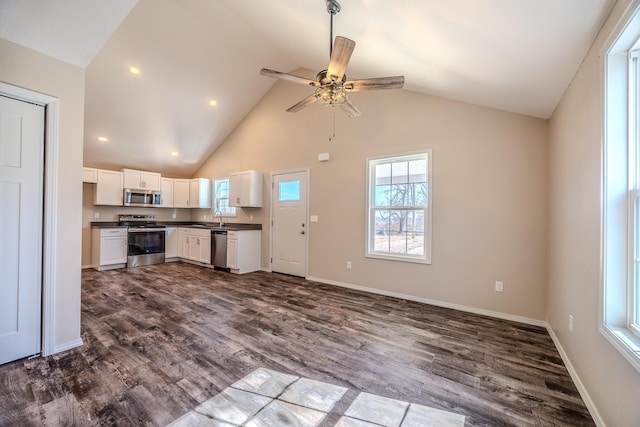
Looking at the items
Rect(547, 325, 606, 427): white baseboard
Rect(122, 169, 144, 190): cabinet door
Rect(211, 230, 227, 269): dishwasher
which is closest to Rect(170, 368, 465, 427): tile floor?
Rect(547, 325, 606, 427): white baseboard

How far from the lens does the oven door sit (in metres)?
5.77

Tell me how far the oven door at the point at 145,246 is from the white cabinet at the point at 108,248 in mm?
105

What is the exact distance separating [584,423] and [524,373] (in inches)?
19.2

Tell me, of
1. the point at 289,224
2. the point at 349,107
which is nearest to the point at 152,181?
the point at 289,224

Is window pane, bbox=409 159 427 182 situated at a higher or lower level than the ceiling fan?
lower

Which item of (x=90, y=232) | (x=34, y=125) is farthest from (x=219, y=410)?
(x=90, y=232)

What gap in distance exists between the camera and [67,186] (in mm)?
2242

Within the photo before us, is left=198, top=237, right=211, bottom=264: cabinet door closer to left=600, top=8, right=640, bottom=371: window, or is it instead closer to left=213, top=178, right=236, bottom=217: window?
left=213, top=178, right=236, bottom=217: window

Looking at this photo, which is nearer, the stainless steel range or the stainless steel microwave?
the stainless steel range

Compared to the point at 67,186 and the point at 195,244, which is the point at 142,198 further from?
the point at 67,186

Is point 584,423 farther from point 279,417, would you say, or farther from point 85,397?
point 85,397

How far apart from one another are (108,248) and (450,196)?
6438mm

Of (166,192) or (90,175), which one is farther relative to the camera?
(166,192)

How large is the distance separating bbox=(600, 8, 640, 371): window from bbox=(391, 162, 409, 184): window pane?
2402 millimetres
